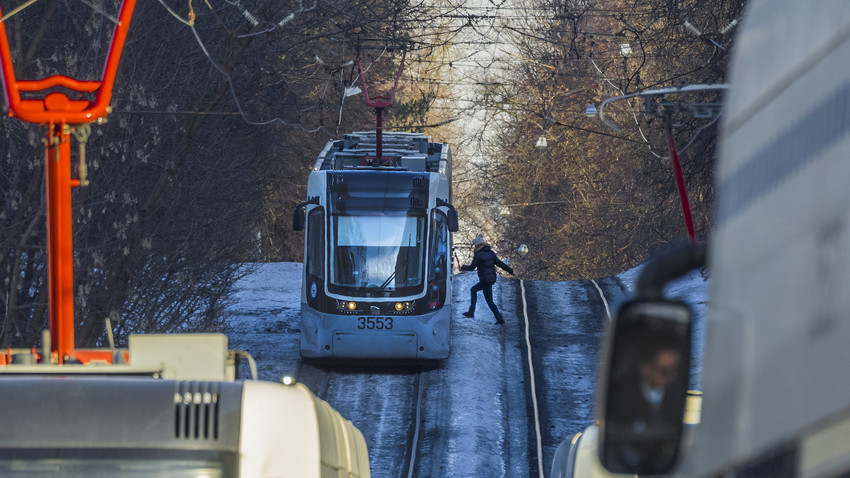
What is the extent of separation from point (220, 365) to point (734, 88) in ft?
11.6

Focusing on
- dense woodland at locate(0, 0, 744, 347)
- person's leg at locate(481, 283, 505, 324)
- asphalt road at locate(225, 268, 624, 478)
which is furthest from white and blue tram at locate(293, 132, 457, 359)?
person's leg at locate(481, 283, 505, 324)

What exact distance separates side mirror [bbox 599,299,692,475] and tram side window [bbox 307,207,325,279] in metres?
16.2

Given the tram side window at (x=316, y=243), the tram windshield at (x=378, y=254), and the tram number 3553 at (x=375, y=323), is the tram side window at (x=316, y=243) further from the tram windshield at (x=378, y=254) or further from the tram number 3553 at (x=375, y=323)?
the tram number 3553 at (x=375, y=323)

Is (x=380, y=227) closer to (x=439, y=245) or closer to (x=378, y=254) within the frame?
(x=378, y=254)

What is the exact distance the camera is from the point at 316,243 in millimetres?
18078

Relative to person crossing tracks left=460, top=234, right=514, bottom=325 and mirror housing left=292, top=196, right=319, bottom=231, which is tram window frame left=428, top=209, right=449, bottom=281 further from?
person crossing tracks left=460, top=234, right=514, bottom=325

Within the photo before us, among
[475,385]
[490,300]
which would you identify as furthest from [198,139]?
[475,385]

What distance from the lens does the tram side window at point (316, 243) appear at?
58.9ft

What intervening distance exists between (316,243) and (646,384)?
16447 millimetres

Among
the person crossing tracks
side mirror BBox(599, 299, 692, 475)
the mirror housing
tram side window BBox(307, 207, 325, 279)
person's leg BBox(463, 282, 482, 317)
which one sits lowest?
person's leg BBox(463, 282, 482, 317)

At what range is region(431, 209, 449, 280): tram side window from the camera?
18.0m

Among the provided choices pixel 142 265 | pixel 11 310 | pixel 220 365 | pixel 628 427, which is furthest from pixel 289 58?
pixel 628 427

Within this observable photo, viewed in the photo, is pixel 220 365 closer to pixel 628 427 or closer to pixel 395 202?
pixel 628 427

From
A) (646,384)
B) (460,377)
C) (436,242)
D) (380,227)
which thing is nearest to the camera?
(646,384)
